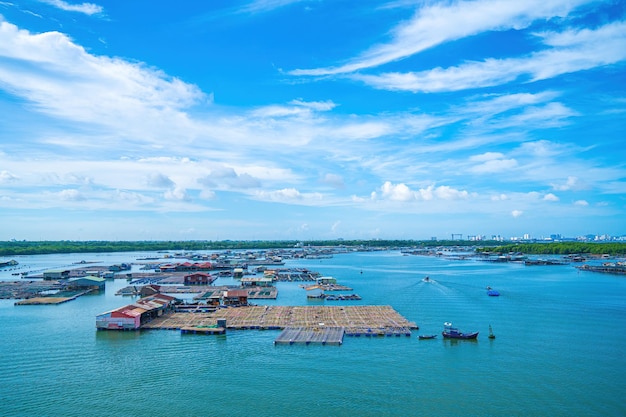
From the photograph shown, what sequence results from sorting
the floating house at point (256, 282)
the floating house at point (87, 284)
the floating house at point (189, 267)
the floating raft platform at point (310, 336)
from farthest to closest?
the floating house at point (189, 267)
the floating house at point (256, 282)
the floating house at point (87, 284)
the floating raft platform at point (310, 336)

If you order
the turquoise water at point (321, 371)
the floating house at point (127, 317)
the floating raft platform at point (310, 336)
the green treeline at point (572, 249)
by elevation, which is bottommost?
the turquoise water at point (321, 371)

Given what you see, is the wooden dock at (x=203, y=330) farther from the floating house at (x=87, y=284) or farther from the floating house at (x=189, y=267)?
the floating house at (x=189, y=267)

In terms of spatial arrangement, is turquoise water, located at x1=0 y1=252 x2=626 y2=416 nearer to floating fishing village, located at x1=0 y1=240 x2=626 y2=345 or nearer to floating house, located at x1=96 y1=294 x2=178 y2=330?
floating house, located at x1=96 y1=294 x2=178 y2=330

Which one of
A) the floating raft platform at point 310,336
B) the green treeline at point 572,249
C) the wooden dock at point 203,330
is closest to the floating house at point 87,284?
→ the wooden dock at point 203,330

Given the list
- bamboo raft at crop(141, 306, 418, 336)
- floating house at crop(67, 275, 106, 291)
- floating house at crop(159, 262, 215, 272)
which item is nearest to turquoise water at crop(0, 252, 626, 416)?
bamboo raft at crop(141, 306, 418, 336)

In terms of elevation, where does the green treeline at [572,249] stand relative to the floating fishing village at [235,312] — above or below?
above

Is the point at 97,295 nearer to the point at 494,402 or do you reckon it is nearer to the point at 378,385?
the point at 378,385
